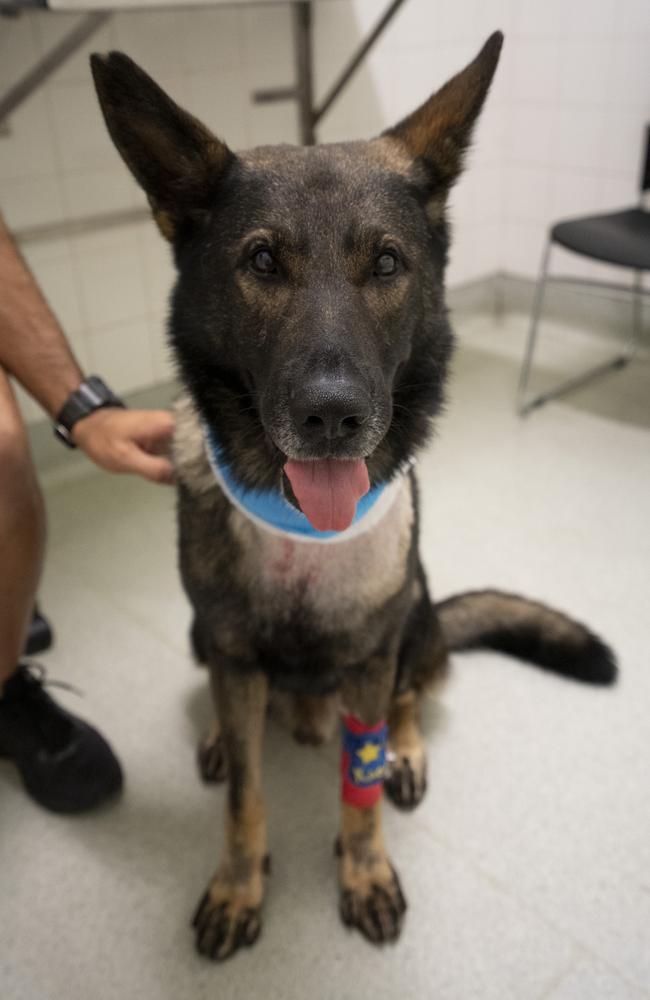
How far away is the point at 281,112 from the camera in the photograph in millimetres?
2395

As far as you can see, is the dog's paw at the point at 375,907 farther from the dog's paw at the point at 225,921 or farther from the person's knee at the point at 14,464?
the person's knee at the point at 14,464

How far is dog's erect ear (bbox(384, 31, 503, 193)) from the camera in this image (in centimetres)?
89

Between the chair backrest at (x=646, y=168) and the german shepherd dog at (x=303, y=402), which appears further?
the chair backrest at (x=646, y=168)

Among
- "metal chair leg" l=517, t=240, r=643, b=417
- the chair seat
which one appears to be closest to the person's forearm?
the chair seat

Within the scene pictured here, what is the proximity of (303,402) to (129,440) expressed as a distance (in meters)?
0.53

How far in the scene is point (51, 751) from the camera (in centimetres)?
129

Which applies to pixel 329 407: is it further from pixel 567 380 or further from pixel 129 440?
pixel 567 380

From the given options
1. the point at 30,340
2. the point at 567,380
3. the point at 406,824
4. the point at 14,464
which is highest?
the point at 30,340

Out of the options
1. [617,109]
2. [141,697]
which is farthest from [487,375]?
[141,697]

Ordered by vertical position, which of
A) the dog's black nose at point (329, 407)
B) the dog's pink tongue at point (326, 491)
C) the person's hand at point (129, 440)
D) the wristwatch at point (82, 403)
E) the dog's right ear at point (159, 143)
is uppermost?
the dog's right ear at point (159, 143)

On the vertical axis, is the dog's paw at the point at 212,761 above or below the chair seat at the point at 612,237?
below

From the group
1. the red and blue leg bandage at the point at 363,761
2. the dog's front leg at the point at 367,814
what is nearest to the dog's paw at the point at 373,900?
the dog's front leg at the point at 367,814

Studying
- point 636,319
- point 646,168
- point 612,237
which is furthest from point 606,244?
point 636,319

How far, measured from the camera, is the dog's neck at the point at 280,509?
976mm
